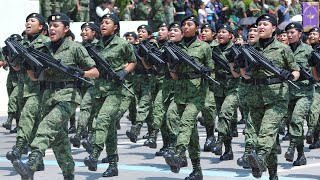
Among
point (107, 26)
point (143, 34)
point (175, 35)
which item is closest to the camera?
point (107, 26)

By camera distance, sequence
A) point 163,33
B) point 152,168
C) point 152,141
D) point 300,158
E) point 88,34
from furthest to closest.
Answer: point 163,33
point 88,34
point 152,141
point 300,158
point 152,168

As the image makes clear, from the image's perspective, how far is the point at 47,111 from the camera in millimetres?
10859

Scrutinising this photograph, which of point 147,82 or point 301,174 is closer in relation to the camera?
point 301,174

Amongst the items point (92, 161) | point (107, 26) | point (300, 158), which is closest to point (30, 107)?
point (92, 161)

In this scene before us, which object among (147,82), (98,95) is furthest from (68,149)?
(147,82)

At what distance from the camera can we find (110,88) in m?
12.5

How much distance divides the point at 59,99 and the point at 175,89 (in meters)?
1.85

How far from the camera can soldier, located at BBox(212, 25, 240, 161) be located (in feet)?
46.9

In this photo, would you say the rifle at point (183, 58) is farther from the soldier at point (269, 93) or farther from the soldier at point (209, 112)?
the soldier at point (209, 112)

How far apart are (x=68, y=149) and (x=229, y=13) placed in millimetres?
18872

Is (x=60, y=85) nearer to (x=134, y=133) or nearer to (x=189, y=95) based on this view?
(x=189, y=95)

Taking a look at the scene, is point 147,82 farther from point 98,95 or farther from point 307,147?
point 98,95

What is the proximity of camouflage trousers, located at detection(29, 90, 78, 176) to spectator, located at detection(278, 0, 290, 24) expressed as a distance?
795 inches

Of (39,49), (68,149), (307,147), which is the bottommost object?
(307,147)
